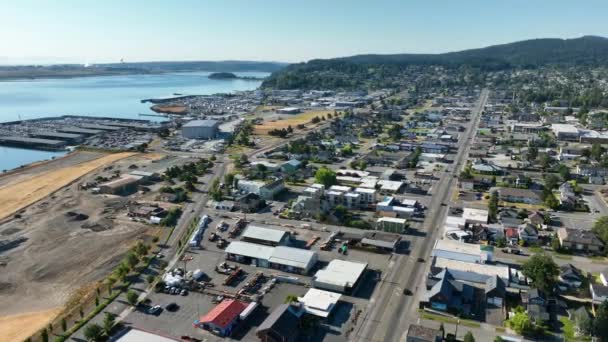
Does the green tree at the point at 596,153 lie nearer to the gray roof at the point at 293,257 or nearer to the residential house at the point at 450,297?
the residential house at the point at 450,297

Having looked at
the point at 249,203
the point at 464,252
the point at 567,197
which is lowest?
the point at 464,252

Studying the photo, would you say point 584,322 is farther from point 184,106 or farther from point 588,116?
point 184,106

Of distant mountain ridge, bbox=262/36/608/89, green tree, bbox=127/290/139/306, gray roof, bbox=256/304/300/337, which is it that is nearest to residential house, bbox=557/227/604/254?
gray roof, bbox=256/304/300/337

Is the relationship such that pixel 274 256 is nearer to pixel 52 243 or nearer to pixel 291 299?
pixel 291 299

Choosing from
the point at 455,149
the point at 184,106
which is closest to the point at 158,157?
the point at 455,149

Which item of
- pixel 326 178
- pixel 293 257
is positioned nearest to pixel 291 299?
pixel 293 257

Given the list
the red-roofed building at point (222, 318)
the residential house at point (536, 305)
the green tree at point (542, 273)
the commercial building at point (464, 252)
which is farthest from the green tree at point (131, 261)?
the green tree at point (542, 273)

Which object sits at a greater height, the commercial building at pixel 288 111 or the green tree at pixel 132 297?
the commercial building at pixel 288 111
